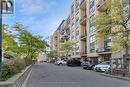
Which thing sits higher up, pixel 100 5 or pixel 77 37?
pixel 100 5

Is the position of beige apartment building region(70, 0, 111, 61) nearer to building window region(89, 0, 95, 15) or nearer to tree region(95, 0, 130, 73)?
building window region(89, 0, 95, 15)

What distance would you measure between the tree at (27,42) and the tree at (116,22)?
2969cm

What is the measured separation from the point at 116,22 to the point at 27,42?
35981mm

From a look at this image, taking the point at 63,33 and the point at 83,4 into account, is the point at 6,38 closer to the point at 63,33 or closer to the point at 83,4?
the point at 83,4

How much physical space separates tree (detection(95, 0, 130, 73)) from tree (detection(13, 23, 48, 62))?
97.4 feet

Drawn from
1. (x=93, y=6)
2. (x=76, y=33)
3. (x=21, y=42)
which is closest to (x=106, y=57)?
(x=93, y=6)

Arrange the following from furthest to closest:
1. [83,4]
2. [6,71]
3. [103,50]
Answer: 1. [83,4]
2. [103,50]
3. [6,71]

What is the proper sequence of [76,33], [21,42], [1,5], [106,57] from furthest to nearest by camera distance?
[76,33]
[21,42]
[106,57]
[1,5]

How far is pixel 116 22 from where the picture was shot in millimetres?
28891

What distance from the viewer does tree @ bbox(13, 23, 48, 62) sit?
59.4 meters

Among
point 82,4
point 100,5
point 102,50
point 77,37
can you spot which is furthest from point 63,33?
point 102,50

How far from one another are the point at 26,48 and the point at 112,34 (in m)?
32.0

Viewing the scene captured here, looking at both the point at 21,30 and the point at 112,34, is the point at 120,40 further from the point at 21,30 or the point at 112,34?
the point at 21,30

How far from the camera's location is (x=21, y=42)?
61188 millimetres
